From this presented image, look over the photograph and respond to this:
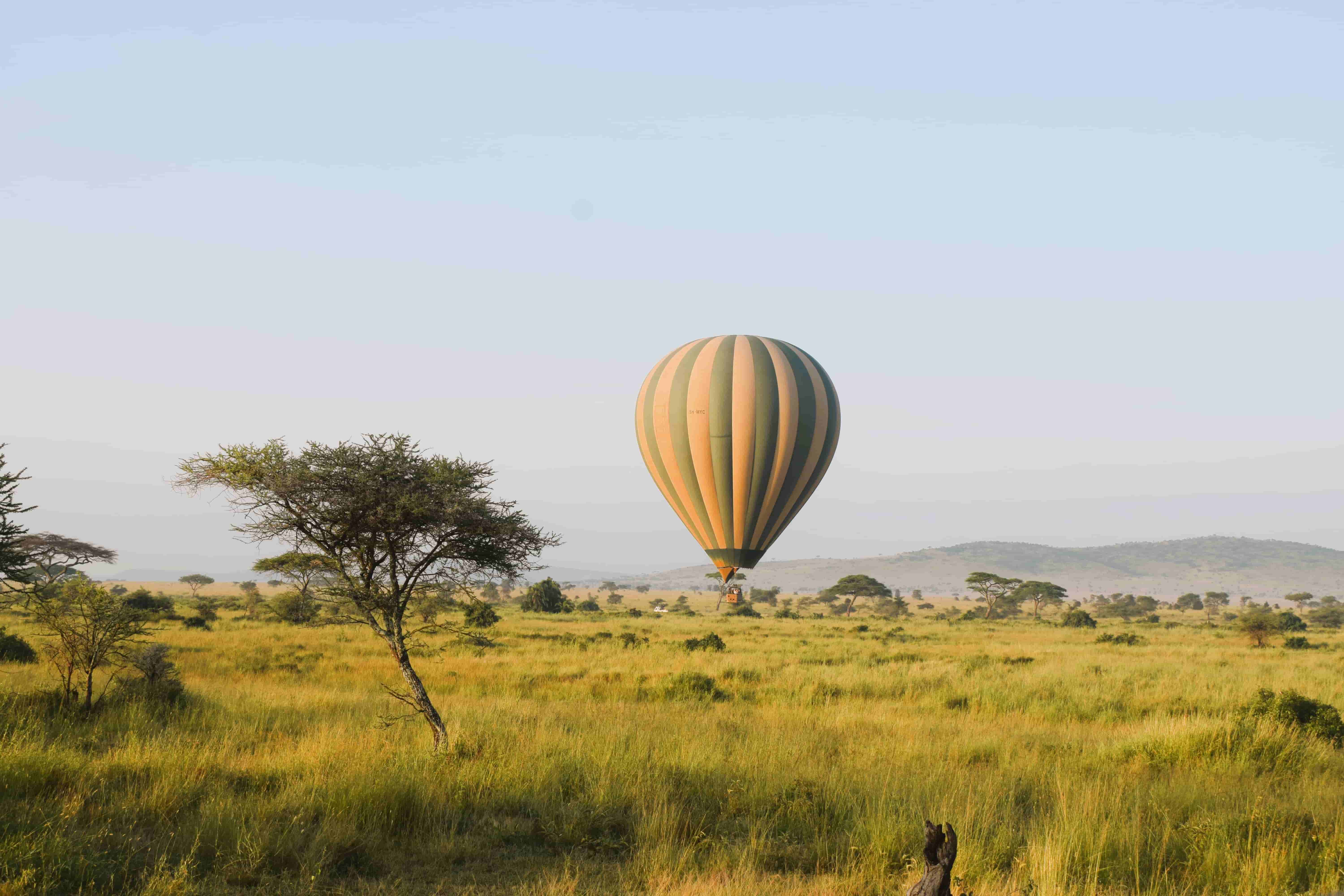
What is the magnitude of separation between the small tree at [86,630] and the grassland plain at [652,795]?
0.84m

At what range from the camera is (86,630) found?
1490 centimetres

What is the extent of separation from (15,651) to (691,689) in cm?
1632

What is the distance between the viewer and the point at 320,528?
11445 millimetres

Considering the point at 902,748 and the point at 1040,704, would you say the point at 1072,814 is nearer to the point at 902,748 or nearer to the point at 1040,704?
the point at 902,748

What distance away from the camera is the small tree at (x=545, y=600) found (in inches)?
2650

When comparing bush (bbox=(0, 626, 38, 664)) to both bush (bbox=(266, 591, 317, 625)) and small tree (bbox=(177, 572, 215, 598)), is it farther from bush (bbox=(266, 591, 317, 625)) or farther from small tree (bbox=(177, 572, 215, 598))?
small tree (bbox=(177, 572, 215, 598))

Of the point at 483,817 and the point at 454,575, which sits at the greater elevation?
the point at 454,575

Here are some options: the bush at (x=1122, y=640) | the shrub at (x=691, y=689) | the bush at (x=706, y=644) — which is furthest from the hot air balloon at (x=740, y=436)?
the bush at (x=1122, y=640)

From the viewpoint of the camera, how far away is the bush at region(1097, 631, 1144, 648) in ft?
132

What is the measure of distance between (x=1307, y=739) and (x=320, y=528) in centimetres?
1562

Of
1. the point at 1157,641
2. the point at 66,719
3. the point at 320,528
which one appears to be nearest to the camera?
the point at 320,528

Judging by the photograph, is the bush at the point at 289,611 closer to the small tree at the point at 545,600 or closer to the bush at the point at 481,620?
→ the bush at the point at 481,620

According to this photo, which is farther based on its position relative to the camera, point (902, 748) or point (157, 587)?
point (157, 587)

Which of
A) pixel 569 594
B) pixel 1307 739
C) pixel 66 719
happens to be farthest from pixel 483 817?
pixel 569 594
